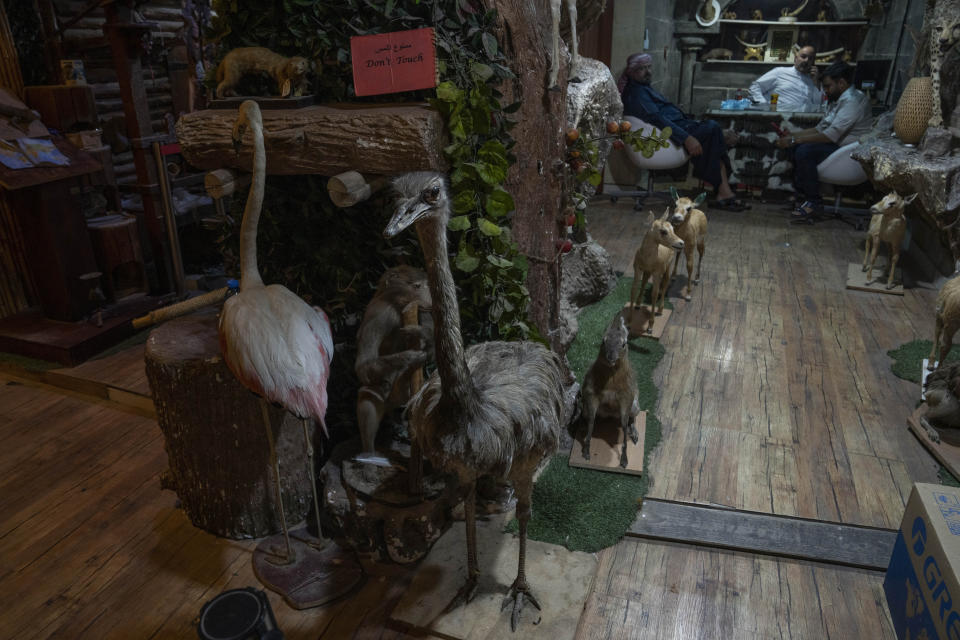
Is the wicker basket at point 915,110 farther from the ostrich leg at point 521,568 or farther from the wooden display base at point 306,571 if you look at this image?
the wooden display base at point 306,571

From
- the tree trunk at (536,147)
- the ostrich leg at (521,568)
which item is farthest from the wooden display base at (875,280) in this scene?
the ostrich leg at (521,568)

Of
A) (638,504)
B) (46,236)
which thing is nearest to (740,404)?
(638,504)

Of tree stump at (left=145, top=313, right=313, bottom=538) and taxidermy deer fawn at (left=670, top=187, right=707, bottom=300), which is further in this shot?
A: taxidermy deer fawn at (left=670, top=187, right=707, bottom=300)

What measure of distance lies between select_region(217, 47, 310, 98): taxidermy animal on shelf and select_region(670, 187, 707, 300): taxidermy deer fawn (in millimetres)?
3089

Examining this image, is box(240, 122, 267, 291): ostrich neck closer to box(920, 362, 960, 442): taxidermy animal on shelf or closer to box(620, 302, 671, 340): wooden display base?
box(620, 302, 671, 340): wooden display base

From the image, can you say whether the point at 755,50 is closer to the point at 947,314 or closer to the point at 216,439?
the point at 947,314

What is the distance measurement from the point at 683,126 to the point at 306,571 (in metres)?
6.69

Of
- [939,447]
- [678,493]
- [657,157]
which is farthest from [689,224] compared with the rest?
[657,157]

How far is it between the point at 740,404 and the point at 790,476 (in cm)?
68

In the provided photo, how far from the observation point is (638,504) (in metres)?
2.85

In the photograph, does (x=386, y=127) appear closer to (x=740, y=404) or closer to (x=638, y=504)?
(x=638, y=504)

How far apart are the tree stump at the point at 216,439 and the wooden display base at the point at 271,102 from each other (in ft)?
2.95

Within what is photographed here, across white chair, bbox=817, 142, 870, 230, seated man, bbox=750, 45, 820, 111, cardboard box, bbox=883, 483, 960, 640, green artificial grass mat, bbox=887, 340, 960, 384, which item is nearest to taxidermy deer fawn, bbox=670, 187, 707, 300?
green artificial grass mat, bbox=887, 340, 960, 384

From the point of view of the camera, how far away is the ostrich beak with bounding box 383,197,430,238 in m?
1.56
